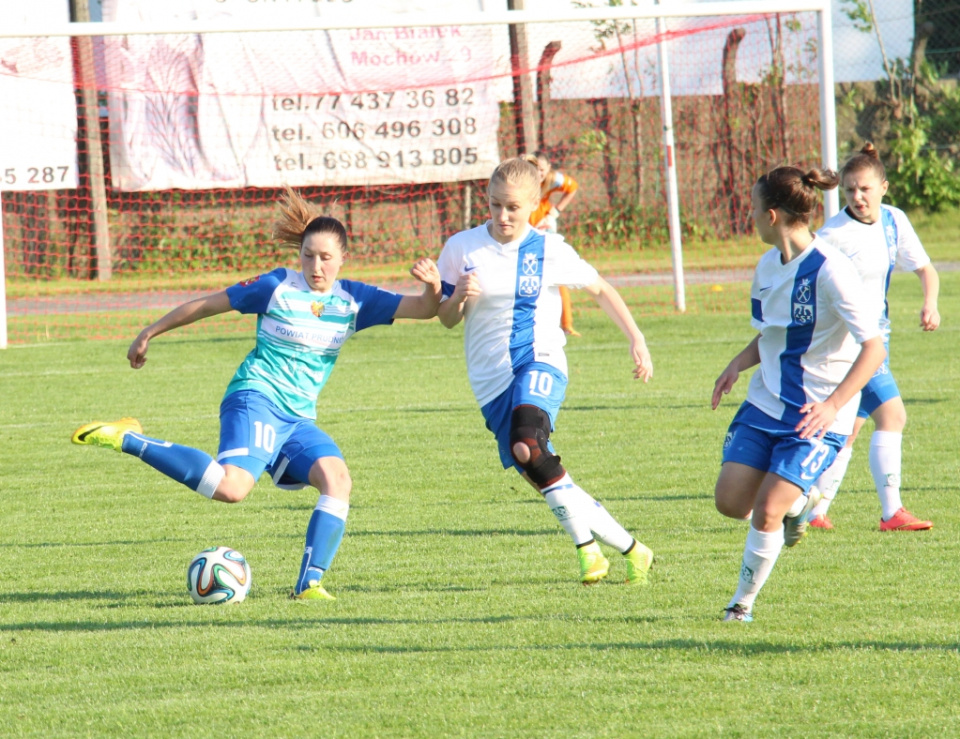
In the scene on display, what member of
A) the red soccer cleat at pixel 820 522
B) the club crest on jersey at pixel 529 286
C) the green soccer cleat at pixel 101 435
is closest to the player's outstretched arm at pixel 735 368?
the club crest on jersey at pixel 529 286

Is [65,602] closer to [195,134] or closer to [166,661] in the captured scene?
[166,661]

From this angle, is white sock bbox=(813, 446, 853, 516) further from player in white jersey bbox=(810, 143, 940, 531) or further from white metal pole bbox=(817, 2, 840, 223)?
white metal pole bbox=(817, 2, 840, 223)

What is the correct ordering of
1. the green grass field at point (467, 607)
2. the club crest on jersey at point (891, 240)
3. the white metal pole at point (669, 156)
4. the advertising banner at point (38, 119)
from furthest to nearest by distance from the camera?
1. the advertising banner at point (38, 119)
2. the white metal pole at point (669, 156)
3. the club crest on jersey at point (891, 240)
4. the green grass field at point (467, 607)

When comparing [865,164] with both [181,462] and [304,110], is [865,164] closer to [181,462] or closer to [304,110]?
[181,462]

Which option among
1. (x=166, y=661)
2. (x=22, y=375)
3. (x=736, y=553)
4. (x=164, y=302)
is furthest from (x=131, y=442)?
(x=164, y=302)

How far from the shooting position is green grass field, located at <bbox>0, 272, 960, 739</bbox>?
11.4ft

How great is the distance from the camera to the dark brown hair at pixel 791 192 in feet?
13.6

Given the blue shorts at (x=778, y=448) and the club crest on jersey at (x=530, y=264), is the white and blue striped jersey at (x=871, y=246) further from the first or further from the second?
the blue shorts at (x=778, y=448)

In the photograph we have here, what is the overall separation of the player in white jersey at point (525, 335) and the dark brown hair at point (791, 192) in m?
0.98

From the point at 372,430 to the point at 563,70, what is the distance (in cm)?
932

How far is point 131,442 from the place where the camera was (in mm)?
4875

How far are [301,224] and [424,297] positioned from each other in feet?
1.86

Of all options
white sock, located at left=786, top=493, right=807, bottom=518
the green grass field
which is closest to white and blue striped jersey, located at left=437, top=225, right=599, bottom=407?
the green grass field

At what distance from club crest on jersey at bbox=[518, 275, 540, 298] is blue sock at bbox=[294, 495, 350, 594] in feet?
3.55
